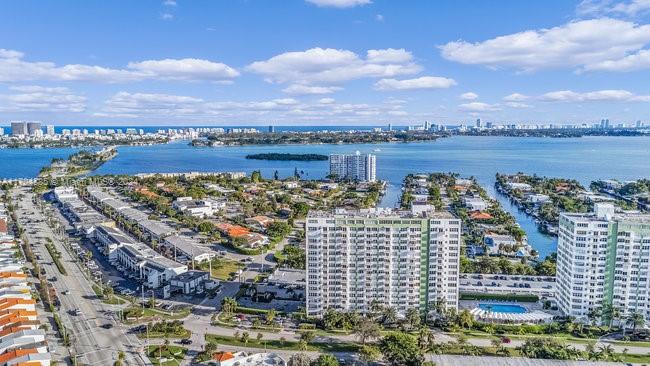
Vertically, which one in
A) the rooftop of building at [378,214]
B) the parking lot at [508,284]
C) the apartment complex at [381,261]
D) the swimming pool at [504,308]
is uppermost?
the rooftop of building at [378,214]

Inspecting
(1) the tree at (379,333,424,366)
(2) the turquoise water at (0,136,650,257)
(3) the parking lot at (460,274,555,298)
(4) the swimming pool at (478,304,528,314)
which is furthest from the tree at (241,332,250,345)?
(2) the turquoise water at (0,136,650,257)

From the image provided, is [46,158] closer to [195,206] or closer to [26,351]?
[195,206]

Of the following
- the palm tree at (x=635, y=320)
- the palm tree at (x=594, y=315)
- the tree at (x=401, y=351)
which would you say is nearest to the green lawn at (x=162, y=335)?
the tree at (x=401, y=351)

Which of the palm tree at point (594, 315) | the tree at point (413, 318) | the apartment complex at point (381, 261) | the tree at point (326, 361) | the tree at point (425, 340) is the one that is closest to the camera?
the tree at point (326, 361)

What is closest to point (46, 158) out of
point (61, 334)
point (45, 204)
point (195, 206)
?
point (45, 204)

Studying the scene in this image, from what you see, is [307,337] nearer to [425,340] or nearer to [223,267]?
[425,340]

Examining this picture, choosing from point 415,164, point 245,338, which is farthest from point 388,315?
point 415,164

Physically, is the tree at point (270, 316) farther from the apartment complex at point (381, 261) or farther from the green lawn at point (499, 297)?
the green lawn at point (499, 297)
